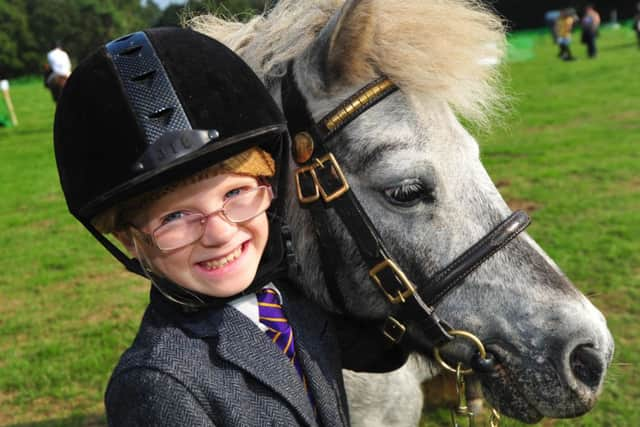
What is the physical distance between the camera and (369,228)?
5.20 ft

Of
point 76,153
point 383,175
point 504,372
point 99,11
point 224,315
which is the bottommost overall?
point 99,11

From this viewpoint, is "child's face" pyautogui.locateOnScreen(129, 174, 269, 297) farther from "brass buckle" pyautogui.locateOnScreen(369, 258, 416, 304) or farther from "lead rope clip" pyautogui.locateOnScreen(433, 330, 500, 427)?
"lead rope clip" pyautogui.locateOnScreen(433, 330, 500, 427)

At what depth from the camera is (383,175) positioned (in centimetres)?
156

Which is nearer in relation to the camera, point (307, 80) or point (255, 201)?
point (255, 201)

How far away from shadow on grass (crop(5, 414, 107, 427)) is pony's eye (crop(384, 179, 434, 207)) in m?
2.99

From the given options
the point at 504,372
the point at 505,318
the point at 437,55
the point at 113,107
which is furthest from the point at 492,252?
the point at 113,107

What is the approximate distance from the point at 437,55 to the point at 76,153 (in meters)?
1.15

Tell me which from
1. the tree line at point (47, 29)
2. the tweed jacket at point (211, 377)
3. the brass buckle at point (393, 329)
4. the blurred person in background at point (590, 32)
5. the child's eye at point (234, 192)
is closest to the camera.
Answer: the tweed jacket at point (211, 377)

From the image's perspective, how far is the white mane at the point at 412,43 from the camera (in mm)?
1641

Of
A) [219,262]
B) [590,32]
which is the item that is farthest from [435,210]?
[590,32]

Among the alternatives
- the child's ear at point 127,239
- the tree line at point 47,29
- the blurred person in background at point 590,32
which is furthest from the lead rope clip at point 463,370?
the tree line at point 47,29

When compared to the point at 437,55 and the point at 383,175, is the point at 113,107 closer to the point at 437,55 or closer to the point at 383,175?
the point at 383,175

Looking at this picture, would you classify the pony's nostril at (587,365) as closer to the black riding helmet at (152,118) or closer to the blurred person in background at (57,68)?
the black riding helmet at (152,118)

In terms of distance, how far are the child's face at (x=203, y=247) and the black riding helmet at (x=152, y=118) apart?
54 millimetres
